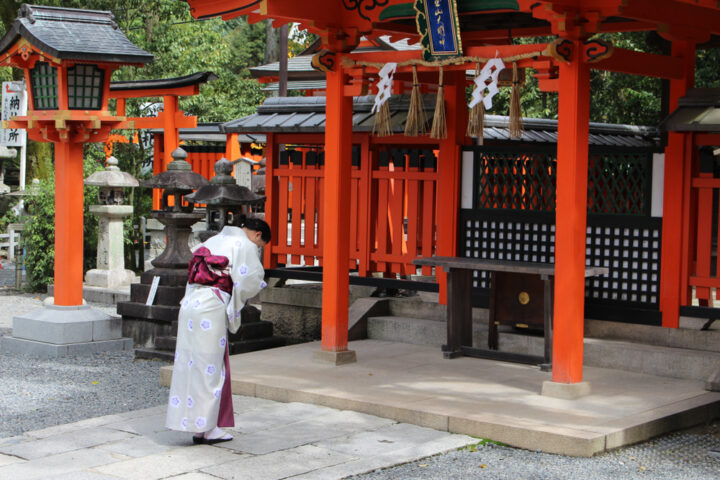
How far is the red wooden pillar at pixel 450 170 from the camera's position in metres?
9.84

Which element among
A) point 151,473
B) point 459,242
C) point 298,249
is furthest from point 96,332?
point 151,473

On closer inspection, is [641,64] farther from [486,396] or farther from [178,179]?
[178,179]

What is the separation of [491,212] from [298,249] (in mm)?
2473

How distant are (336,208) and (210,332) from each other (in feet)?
8.75

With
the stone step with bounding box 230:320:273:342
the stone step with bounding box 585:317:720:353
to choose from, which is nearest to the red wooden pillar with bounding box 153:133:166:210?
the stone step with bounding box 230:320:273:342

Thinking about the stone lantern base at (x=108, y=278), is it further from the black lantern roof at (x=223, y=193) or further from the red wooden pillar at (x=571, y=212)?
the red wooden pillar at (x=571, y=212)

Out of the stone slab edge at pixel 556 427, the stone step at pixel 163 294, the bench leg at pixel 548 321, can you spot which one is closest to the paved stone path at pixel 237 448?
the stone slab edge at pixel 556 427

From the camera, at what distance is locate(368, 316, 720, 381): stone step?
320 inches

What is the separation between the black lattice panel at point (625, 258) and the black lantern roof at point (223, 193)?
386 cm

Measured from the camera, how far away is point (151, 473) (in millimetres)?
5844

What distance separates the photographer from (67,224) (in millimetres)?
10859

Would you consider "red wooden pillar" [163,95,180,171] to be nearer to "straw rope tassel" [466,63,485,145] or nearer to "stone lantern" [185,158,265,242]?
"stone lantern" [185,158,265,242]

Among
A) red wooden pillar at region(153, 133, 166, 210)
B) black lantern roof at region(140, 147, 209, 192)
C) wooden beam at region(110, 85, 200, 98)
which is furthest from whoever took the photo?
red wooden pillar at region(153, 133, 166, 210)

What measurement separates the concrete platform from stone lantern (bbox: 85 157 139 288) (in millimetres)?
6507
